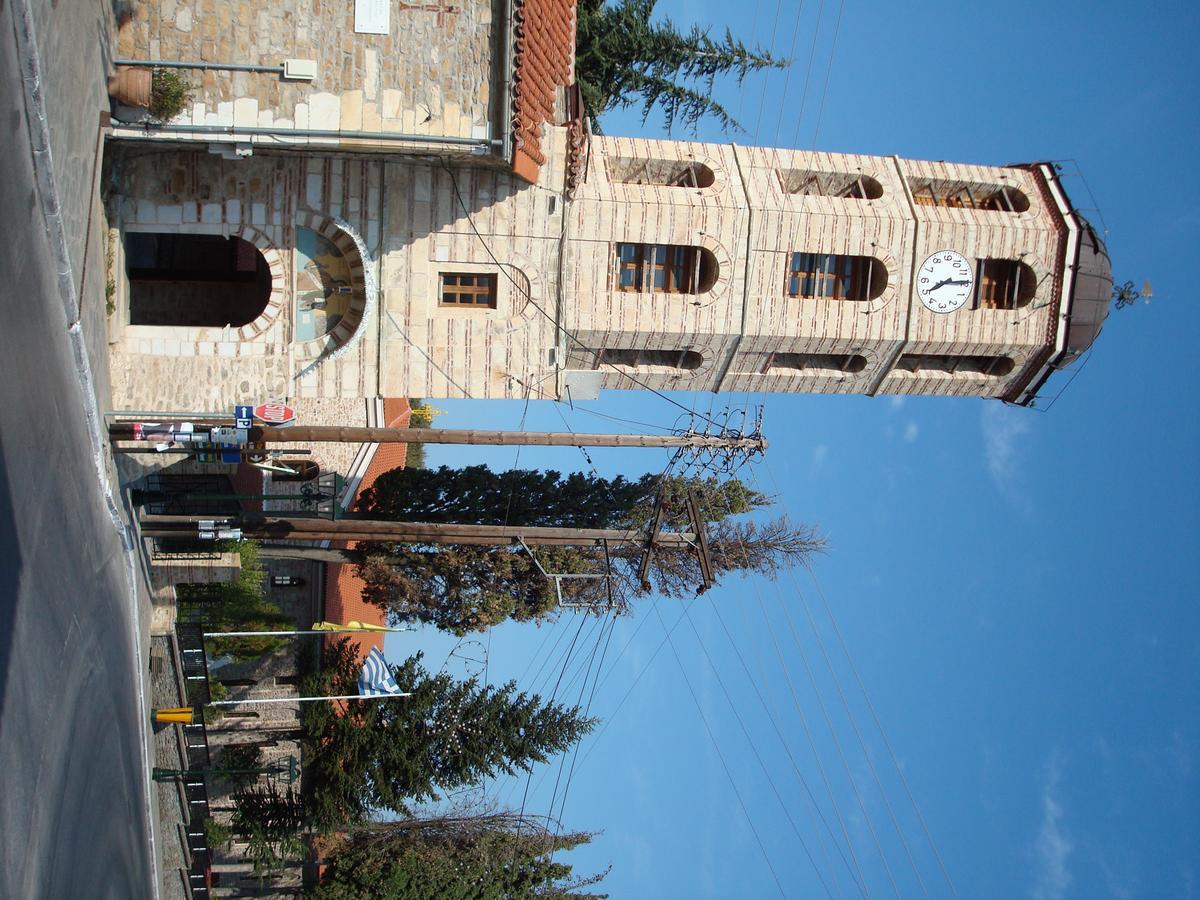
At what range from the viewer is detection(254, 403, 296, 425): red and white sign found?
65.4 ft

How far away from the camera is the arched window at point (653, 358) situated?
79.9ft

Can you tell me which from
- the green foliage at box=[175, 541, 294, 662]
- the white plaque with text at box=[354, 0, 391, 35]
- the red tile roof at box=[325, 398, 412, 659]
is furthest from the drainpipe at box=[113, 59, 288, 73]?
the red tile roof at box=[325, 398, 412, 659]

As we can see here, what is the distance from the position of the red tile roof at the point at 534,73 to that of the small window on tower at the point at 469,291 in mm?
2190

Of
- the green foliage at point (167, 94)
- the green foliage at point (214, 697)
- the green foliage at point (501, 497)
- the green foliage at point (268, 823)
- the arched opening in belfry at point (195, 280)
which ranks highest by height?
the green foliage at point (167, 94)

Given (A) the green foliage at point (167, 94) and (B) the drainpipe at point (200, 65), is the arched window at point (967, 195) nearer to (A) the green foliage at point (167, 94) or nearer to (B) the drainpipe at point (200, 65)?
(B) the drainpipe at point (200, 65)

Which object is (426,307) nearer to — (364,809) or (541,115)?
(541,115)

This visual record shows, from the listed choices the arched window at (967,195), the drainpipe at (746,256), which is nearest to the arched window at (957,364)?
the arched window at (967,195)

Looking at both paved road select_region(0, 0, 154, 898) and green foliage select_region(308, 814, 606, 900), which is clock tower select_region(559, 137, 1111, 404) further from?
green foliage select_region(308, 814, 606, 900)

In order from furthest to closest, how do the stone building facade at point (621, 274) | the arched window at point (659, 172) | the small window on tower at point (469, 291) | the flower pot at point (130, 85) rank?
the arched window at point (659, 172) → the small window on tower at point (469, 291) → the stone building facade at point (621, 274) → the flower pot at point (130, 85)

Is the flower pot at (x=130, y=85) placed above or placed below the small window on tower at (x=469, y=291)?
above

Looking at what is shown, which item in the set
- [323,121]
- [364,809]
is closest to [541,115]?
[323,121]

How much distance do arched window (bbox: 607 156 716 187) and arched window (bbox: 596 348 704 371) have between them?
3453 mm

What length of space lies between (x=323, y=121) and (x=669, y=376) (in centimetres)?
884

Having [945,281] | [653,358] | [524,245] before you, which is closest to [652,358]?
[653,358]
